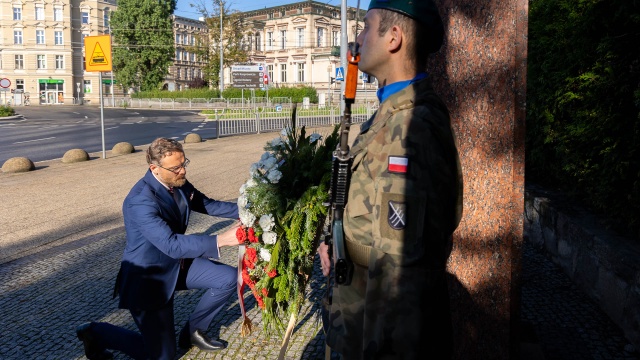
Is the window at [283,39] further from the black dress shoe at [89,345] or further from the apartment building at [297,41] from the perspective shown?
the black dress shoe at [89,345]

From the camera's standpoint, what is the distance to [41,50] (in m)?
82.8

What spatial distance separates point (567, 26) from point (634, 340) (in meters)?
3.39

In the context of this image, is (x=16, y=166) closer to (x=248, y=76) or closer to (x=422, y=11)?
(x=422, y=11)

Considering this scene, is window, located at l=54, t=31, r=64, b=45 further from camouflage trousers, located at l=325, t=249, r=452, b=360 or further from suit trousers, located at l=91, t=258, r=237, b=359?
camouflage trousers, located at l=325, t=249, r=452, b=360

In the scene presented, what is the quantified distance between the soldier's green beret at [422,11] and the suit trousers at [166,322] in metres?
2.67

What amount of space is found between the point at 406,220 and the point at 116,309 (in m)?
3.92

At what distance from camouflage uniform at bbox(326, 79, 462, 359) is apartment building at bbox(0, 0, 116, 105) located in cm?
8480

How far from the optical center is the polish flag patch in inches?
73.0

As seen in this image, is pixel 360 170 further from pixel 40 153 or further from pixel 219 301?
pixel 40 153

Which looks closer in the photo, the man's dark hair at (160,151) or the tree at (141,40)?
the man's dark hair at (160,151)

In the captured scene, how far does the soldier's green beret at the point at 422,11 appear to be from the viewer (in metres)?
2.00

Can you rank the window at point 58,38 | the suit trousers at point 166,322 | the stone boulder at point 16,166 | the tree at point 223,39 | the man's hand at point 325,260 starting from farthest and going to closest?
the window at point 58,38, the tree at point 223,39, the stone boulder at point 16,166, the suit trousers at point 166,322, the man's hand at point 325,260

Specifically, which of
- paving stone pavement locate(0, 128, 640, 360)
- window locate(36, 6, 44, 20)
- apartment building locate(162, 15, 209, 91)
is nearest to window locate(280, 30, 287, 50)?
apartment building locate(162, 15, 209, 91)

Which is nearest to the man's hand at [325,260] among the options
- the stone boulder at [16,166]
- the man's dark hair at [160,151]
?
the man's dark hair at [160,151]
